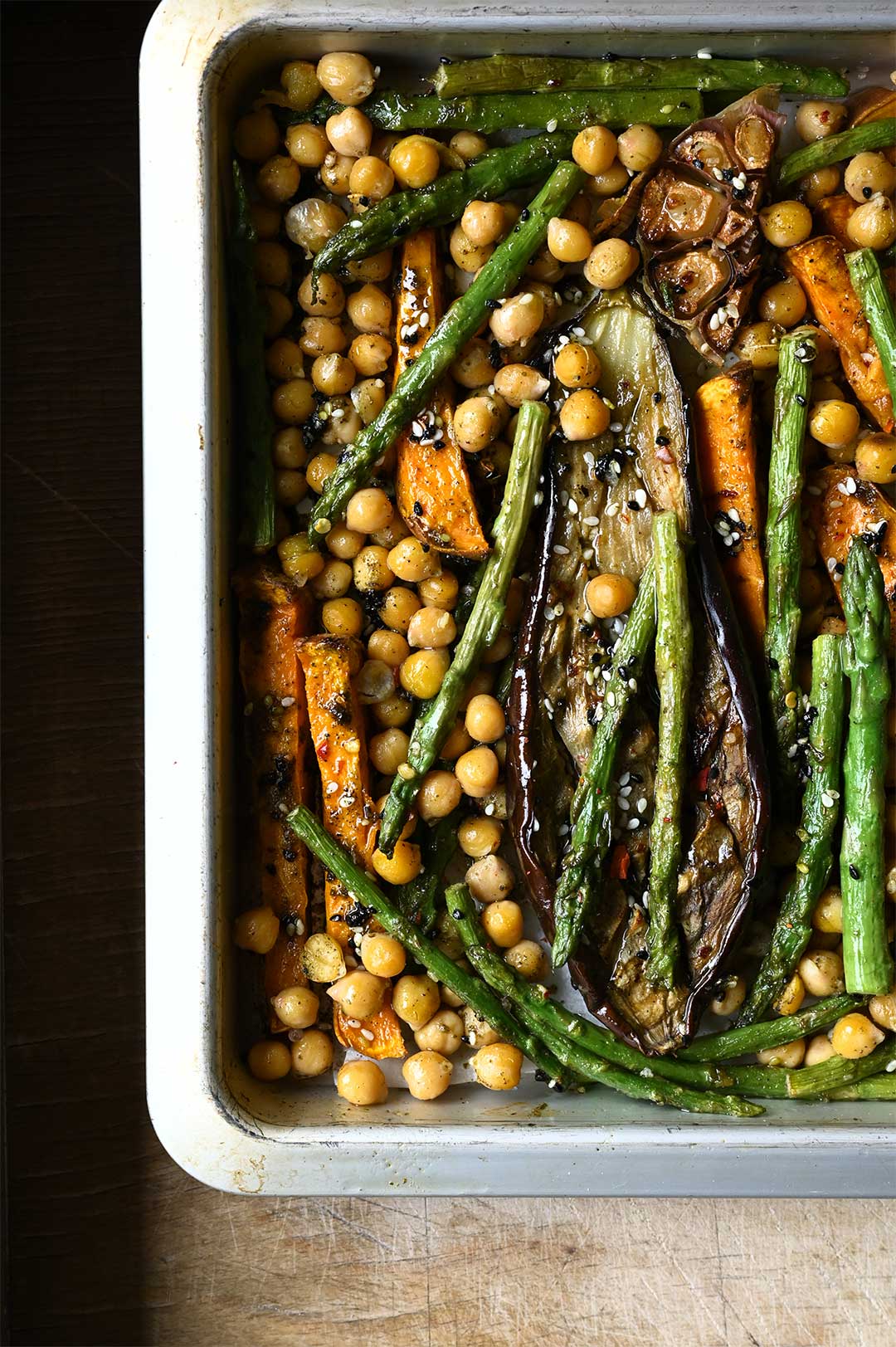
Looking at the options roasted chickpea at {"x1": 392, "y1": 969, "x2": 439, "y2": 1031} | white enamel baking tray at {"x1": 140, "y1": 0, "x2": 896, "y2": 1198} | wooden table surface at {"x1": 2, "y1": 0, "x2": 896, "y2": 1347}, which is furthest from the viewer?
wooden table surface at {"x1": 2, "y1": 0, "x2": 896, "y2": 1347}

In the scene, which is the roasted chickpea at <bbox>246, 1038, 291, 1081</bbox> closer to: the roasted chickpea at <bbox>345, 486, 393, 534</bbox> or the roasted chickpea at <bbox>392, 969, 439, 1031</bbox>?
the roasted chickpea at <bbox>392, 969, 439, 1031</bbox>

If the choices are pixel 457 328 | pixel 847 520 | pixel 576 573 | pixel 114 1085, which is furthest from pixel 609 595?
pixel 114 1085

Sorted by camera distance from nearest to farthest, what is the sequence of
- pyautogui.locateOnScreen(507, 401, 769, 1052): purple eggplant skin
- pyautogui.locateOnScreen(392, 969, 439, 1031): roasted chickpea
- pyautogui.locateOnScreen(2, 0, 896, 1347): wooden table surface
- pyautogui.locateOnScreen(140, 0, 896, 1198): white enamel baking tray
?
pyautogui.locateOnScreen(140, 0, 896, 1198): white enamel baking tray
pyautogui.locateOnScreen(507, 401, 769, 1052): purple eggplant skin
pyautogui.locateOnScreen(392, 969, 439, 1031): roasted chickpea
pyautogui.locateOnScreen(2, 0, 896, 1347): wooden table surface

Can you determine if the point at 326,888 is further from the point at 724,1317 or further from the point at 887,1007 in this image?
the point at 724,1317

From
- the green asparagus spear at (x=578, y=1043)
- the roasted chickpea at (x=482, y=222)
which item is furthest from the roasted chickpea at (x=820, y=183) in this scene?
the green asparagus spear at (x=578, y=1043)

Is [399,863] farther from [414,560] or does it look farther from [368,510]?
[368,510]

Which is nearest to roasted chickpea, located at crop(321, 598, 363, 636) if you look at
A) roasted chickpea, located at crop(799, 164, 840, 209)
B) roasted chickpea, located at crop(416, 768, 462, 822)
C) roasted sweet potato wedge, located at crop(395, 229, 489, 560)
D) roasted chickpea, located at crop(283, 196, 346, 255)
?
roasted sweet potato wedge, located at crop(395, 229, 489, 560)
